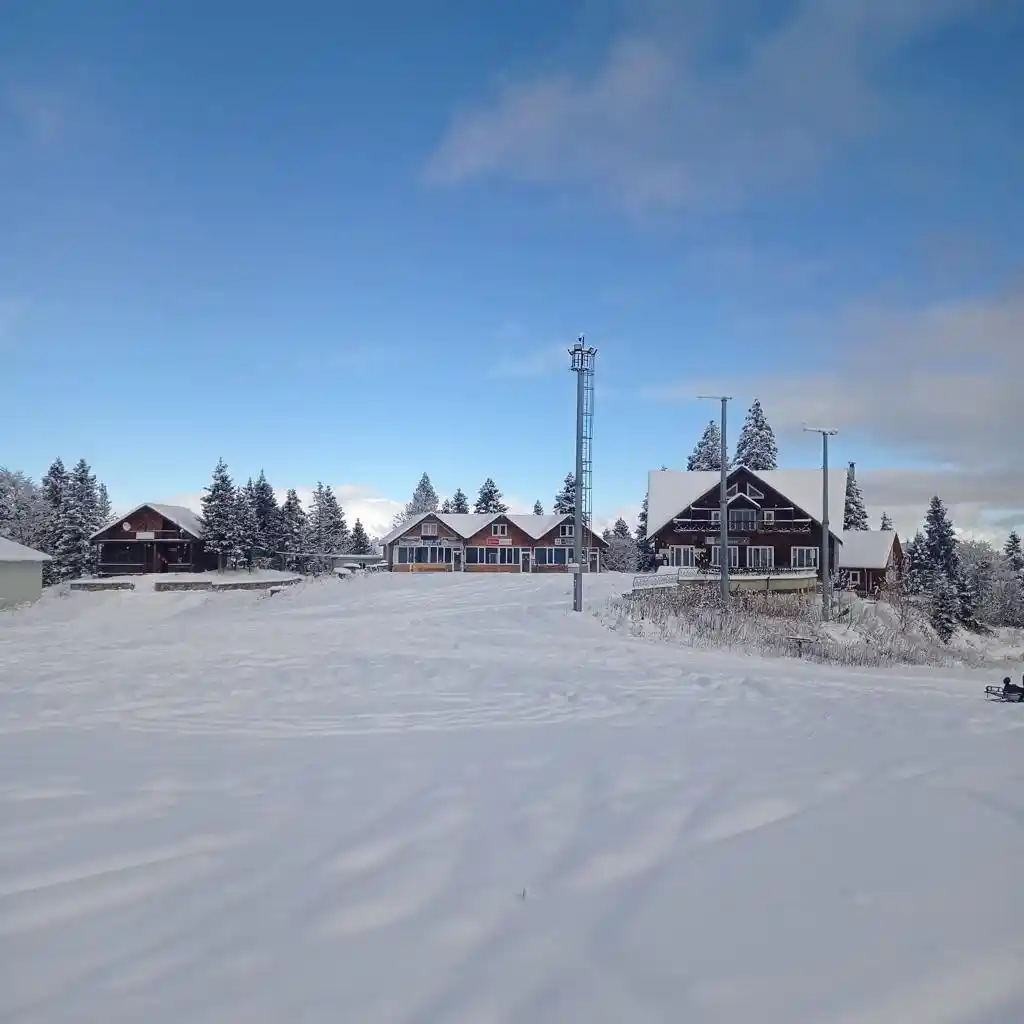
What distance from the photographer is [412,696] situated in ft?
35.6

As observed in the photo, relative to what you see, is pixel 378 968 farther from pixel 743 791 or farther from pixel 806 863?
pixel 743 791

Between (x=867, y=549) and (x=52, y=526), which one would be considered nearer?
(x=867, y=549)

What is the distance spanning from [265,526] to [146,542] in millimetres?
10234

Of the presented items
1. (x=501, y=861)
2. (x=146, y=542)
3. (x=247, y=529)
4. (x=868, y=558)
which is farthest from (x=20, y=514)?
(x=501, y=861)

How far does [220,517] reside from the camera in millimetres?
58938

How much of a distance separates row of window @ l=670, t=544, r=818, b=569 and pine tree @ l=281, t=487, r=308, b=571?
35.3 metres

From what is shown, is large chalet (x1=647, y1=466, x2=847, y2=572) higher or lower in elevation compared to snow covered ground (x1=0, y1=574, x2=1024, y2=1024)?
higher

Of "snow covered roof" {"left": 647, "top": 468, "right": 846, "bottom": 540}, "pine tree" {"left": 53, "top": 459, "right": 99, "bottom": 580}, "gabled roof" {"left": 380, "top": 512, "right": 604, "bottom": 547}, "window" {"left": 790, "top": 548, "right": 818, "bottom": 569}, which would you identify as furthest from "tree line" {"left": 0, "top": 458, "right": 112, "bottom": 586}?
"window" {"left": 790, "top": 548, "right": 818, "bottom": 569}

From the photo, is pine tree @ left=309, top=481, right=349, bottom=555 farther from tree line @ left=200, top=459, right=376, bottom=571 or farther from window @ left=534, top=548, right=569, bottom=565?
window @ left=534, top=548, right=569, bottom=565

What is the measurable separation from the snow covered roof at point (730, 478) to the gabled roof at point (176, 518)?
35552mm

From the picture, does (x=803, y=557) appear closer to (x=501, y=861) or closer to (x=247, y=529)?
(x=247, y=529)

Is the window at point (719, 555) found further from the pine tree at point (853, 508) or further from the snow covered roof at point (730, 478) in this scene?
the pine tree at point (853, 508)

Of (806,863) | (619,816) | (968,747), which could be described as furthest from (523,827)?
(968,747)

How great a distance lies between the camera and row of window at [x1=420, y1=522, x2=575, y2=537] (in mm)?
57656
